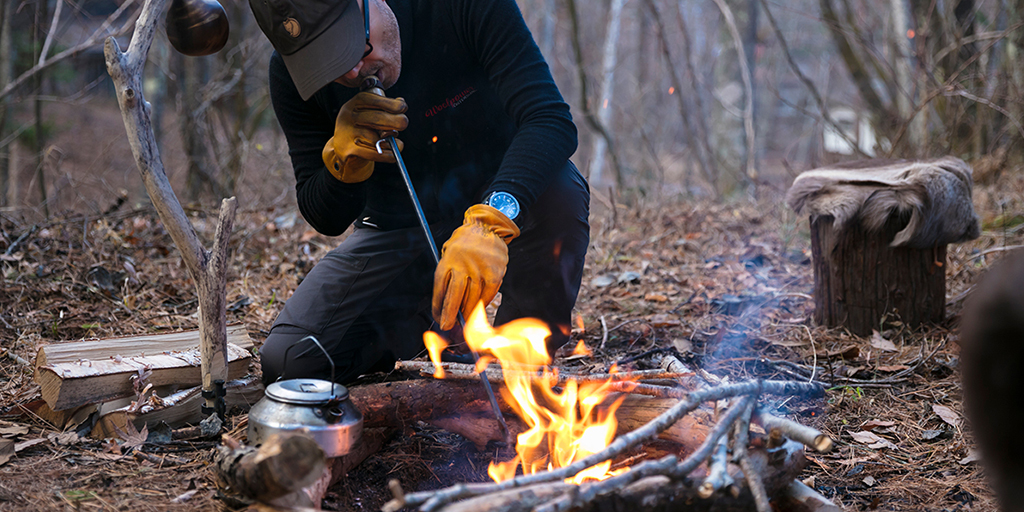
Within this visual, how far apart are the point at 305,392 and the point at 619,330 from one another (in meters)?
2.32

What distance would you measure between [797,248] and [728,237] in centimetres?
59

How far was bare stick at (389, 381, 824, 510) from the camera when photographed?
140 centimetres

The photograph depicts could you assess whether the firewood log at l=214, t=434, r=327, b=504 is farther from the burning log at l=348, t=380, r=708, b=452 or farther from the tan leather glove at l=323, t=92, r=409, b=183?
the tan leather glove at l=323, t=92, r=409, b=183

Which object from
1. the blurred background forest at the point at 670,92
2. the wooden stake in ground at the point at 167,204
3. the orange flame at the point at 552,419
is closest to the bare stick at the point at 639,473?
the orange flame at the point at 552,419

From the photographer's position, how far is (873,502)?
2.06 m

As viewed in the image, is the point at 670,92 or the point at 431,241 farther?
the point at 670,92

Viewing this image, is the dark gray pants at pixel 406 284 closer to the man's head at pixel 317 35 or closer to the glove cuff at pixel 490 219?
the glove cuff at pixel 490 219

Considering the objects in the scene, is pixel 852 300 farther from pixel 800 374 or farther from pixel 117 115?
pixel 117 115

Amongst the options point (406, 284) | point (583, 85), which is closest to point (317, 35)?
point (406, 284)

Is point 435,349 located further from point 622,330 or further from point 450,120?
point 622,330

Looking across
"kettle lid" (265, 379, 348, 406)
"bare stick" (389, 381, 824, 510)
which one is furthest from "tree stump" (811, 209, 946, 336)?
"kettle lid" (265, 379, 348, 406)

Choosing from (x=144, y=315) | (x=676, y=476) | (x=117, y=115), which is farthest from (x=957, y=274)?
(x=117, y=115)

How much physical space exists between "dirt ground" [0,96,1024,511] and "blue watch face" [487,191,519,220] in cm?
90

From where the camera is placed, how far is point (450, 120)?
2.87 m
